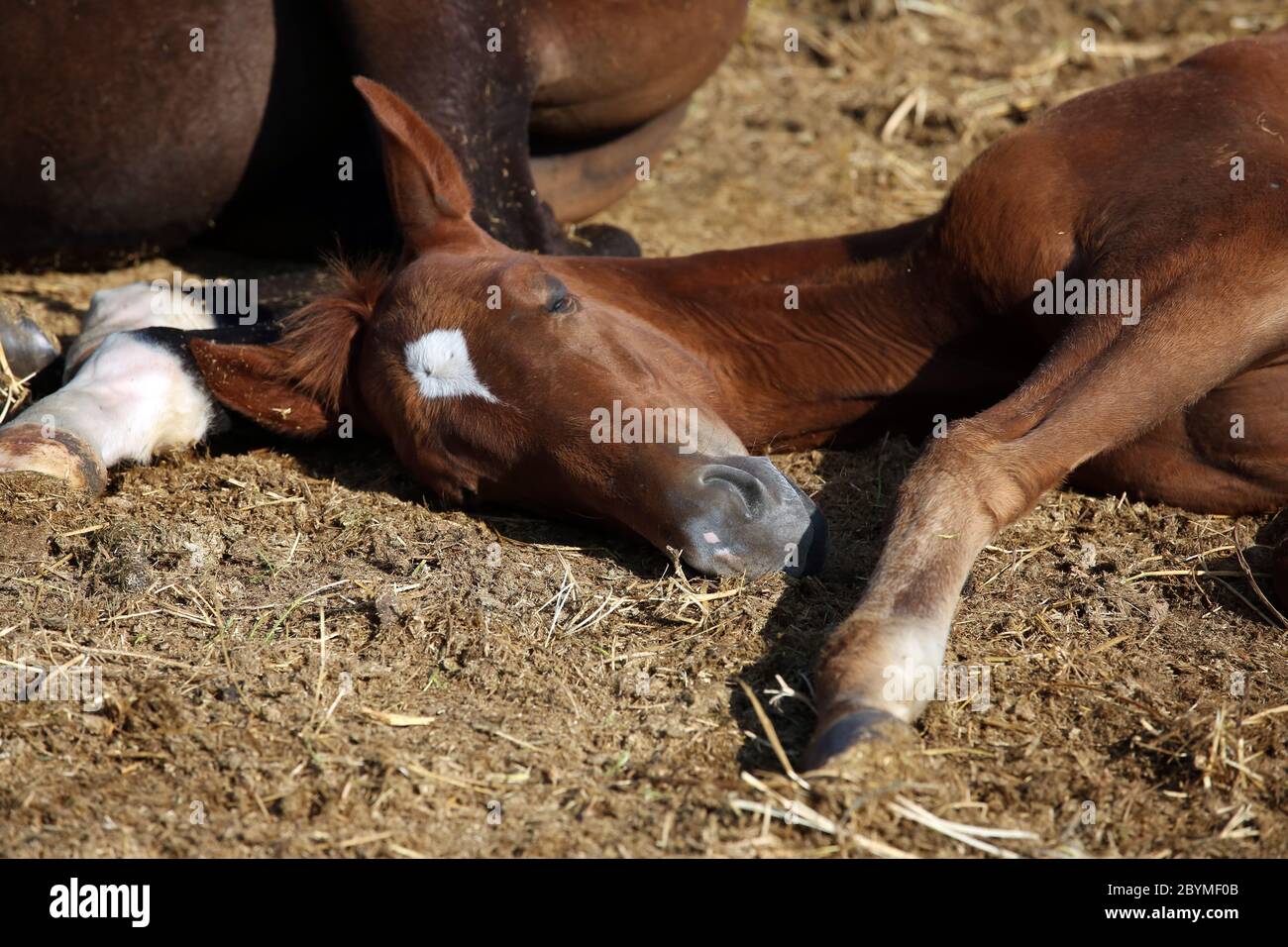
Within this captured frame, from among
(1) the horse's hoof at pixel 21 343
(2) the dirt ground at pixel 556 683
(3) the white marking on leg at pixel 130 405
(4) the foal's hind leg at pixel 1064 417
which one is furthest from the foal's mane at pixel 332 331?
(4) the foal's hind leg at pixel 1064 417

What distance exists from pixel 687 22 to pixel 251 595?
3.10 meters

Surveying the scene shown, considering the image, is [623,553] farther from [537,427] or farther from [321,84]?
[321,84]

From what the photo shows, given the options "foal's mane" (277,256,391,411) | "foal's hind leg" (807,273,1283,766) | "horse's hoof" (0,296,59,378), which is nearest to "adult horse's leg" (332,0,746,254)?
"foal's mane" (277,256,391,411)

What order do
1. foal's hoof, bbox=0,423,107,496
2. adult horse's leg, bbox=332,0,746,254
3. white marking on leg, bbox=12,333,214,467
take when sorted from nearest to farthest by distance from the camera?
foal's hoof, bbox=0,423,107,496 → white marking on leg, bbox=12,333,214,467 → adult horse's leg, bbox=332,0,746,254

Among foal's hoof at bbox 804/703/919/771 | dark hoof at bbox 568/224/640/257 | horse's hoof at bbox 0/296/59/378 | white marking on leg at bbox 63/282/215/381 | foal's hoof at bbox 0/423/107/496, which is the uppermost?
dark hoof at bbox 568/224/640/257

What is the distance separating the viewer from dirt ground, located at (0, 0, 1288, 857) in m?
2.38

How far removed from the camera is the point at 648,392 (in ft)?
10.6

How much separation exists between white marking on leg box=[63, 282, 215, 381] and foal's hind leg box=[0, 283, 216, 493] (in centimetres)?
7

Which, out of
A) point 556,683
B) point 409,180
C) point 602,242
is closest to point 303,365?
point 409,180

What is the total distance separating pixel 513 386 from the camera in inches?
127

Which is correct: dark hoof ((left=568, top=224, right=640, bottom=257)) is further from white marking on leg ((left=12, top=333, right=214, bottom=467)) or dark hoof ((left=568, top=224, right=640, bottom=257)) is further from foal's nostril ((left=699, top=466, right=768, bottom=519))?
foal's nostril ((left=699, top=466, right=768, bottom=519))

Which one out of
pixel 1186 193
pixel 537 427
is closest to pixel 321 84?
pixel 537 427
